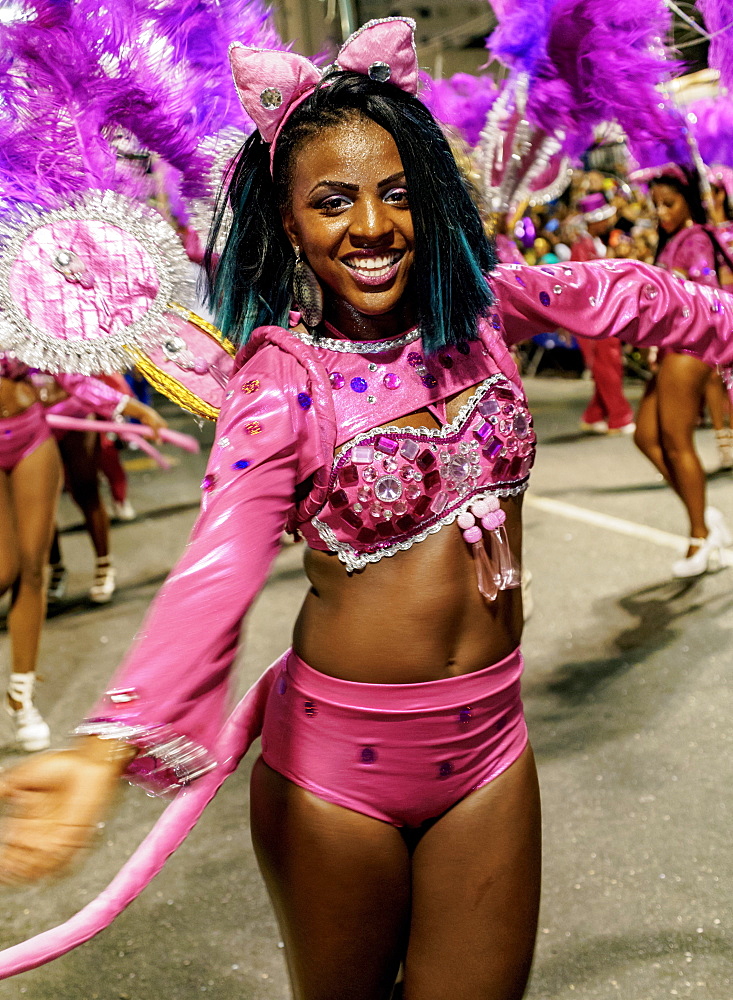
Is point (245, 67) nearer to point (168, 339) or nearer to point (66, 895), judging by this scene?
point (168, 339)

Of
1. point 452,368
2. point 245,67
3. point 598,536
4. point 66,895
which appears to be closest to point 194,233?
point 245,67

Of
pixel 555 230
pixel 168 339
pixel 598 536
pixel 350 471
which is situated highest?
pixel 168 339

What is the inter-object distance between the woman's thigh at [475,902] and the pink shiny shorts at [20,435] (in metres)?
2.74

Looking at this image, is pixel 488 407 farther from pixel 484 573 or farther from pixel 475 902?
pixel 475 902

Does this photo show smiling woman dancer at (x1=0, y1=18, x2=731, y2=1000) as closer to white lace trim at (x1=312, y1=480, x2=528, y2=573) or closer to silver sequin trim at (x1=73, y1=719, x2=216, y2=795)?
white lace trim at (x1=312, y1=480, x2=528, y2=573)

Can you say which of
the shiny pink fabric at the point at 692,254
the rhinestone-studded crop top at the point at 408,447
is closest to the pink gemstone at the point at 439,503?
the rhinestone-studded crop top at the point at 408,447

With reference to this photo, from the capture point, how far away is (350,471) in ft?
4.57

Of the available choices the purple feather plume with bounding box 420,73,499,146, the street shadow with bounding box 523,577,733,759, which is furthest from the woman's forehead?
the street shadow with bounding box 523,577,733,759

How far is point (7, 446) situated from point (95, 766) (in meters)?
2.92

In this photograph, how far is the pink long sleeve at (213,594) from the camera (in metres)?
1.12

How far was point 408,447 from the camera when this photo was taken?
142cm

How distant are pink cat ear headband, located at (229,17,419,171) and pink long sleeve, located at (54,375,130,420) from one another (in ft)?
8.86

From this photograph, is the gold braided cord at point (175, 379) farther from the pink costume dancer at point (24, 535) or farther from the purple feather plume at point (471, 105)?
the pink costume dancer at point (24, 535)

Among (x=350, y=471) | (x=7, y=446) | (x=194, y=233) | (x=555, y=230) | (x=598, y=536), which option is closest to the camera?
(x=350, y=471)
